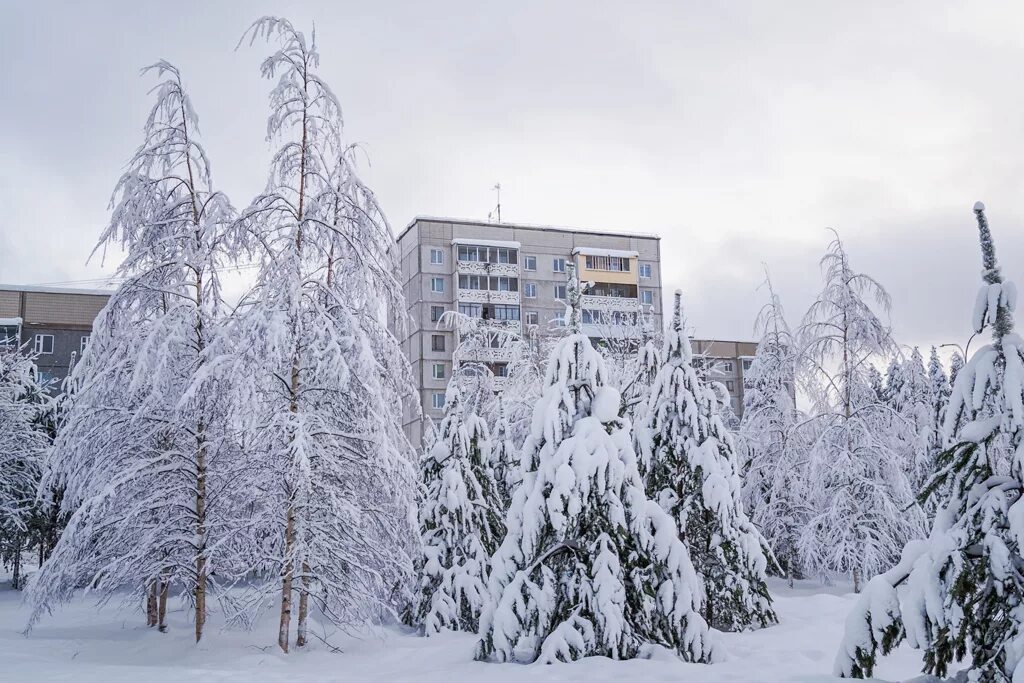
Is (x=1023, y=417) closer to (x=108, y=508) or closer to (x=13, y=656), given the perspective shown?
(x=108, y=508)

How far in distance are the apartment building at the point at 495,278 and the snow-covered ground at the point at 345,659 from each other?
3908cm

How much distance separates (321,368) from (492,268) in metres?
45.6

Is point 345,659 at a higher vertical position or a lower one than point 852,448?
lower

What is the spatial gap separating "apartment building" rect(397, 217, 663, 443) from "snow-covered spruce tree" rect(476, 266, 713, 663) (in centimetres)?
4311

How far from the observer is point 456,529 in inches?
796

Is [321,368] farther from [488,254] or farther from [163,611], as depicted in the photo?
[488,254]

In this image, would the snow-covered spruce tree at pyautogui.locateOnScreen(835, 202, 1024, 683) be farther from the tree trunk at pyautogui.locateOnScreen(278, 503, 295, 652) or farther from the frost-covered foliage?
the frost-covered foliage

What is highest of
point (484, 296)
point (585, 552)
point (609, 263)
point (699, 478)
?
point (609, 263)

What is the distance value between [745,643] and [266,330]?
33.3 feet

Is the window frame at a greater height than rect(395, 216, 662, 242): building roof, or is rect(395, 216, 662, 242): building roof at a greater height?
rect(395, 216, 662, 242): building roof

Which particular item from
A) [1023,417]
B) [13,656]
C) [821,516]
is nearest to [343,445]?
[13,656]

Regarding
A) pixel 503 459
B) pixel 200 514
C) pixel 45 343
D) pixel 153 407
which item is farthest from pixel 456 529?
pixel 45 343

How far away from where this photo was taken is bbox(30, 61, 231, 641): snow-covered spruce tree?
46.8ft

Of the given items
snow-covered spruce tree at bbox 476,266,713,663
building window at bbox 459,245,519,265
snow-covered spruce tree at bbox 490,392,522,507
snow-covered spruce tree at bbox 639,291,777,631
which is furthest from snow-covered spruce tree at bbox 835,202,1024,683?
building window at bbox 459,245,519,265
